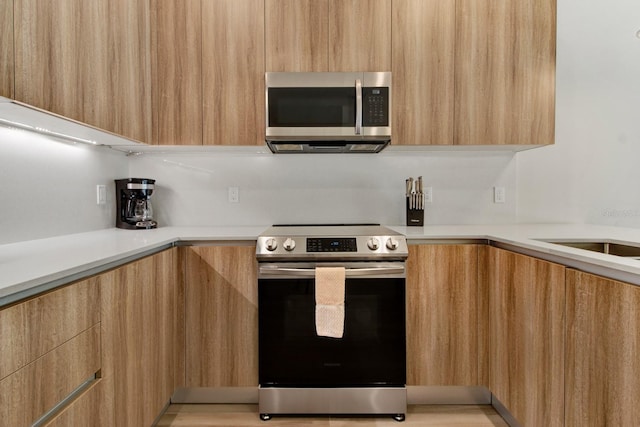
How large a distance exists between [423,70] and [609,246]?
1.28 metres

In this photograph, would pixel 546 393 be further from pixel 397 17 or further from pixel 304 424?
pixel 397 17

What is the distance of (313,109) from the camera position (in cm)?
214

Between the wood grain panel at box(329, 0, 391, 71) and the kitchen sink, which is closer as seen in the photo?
the kitchen sink

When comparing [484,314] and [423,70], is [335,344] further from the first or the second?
[423,70]

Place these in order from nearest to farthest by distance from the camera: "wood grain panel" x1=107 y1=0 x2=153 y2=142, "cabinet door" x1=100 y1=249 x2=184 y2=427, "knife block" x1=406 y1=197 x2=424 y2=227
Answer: "cabinet door" x1=100 y1=249 x2=184 y2=427, "wood grain panel" x1=107 y1=0 x2=153 y2=142, "knife block" x1=406 y1=197 x2=424 y2=227

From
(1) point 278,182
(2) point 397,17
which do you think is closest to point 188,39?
(1) point 278,182

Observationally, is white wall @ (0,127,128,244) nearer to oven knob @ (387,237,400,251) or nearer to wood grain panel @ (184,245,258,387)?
wood grain panel @ (184,245,258,387)

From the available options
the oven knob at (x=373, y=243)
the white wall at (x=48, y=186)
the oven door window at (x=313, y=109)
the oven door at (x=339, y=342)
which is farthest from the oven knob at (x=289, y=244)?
the white wall at (x=48, y=186)

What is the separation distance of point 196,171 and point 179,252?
0.75 meters

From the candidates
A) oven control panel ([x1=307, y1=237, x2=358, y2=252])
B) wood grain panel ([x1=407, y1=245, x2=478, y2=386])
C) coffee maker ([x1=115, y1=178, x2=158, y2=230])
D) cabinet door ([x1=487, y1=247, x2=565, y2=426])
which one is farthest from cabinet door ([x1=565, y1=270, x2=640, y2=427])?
coffee maker ([x1=115, y1=178, x2=158, y2=230])

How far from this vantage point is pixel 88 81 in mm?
1594

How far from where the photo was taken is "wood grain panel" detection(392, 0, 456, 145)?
217 cm

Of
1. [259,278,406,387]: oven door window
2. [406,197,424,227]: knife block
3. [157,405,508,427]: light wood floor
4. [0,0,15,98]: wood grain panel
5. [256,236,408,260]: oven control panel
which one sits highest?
[0,0,15,98]: wood grain panel

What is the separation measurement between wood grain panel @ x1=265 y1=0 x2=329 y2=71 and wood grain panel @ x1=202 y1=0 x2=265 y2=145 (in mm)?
56
